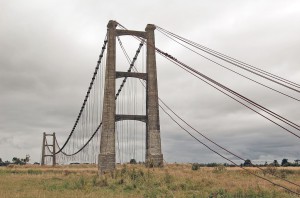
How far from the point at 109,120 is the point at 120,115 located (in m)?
1.44

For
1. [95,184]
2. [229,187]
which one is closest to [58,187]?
[95,184]

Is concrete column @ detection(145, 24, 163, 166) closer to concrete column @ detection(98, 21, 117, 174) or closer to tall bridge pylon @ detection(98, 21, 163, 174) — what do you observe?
tall bridge pylon @ detection(98, 21, 163, 174)

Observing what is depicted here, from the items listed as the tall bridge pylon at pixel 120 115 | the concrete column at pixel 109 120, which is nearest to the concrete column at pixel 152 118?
the tall bridge pylon at pixel 120 115

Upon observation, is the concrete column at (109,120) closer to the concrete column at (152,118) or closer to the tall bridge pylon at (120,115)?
the tall bridge pylon at (120,115)

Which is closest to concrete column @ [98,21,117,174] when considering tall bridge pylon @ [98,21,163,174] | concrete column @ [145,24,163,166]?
tall bridge pylon @ [98,21,163,174]

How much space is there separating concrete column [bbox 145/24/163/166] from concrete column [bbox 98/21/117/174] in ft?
10.00

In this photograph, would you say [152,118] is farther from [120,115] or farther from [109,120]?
[109,120]

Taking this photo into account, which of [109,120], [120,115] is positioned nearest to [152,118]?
[120,115]

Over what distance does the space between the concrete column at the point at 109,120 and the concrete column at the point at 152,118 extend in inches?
120

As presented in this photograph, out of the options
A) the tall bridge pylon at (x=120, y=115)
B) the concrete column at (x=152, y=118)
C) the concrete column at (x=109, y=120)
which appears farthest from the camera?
the concrete column at (x=152, y=118)

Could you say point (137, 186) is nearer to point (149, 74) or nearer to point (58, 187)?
point (58, 187)

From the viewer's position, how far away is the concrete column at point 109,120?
111 feet

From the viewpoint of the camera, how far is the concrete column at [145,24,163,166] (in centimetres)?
3463

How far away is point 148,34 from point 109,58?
442 centimetres
